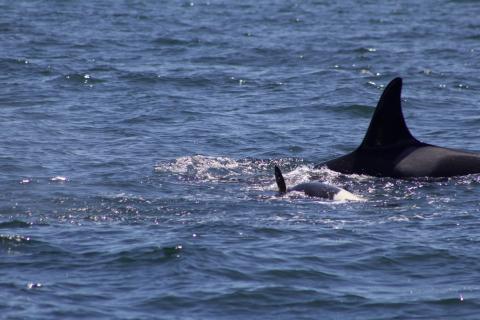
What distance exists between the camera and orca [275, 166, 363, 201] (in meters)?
14.6

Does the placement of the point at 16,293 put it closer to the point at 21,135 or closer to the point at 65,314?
the point at 65,314

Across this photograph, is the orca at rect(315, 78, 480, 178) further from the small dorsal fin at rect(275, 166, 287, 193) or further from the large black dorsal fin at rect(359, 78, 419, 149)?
the small dorsal fin at rect(275, 166, 287, 193)

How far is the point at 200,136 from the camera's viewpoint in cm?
1959

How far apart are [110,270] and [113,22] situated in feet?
84.6

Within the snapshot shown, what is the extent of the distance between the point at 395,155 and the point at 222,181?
2.33 meters

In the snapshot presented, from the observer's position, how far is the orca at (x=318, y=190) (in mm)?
14617

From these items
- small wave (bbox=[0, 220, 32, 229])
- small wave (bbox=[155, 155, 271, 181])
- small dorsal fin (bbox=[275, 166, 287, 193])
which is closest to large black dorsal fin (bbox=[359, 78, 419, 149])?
small wave (bbox=[155, 155, 271, 181])

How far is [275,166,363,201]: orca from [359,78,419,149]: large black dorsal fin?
5.27ft

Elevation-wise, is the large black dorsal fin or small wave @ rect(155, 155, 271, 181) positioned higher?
the large black dorsal fin

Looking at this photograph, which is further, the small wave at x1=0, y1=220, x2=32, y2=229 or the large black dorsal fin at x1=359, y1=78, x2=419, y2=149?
the large black dorsal fin at x1=359, y1=78, x2=419, y2=149

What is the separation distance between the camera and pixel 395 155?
1619 cm

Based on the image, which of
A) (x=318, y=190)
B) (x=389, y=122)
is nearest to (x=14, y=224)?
(x=318, y=190)

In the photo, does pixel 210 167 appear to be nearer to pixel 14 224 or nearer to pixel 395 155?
pixel 395 155

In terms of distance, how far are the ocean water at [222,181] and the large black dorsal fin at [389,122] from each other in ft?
2.16
